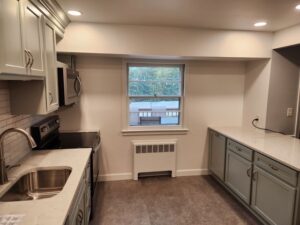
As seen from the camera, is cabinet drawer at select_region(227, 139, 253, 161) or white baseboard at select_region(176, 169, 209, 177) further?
white baseboard at select_region(176, 169, 209, 177)

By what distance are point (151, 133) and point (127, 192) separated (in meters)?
0.97

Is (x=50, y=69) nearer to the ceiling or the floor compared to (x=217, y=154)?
nearer to the ceiling

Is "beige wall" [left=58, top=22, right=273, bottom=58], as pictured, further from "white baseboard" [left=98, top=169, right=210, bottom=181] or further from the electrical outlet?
"white baseboard" [left=98, top=169, right=210, bottom=181]

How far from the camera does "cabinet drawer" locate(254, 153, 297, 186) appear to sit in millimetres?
1880

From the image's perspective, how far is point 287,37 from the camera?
276cm

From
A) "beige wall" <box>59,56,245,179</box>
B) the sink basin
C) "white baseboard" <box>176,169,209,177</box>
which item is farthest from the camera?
"white baseboard" <box>176,169,209,177</box>

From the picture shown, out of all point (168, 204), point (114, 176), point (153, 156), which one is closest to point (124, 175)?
point (114, 176)

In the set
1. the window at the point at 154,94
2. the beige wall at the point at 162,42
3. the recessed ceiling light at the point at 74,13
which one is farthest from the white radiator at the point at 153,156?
the recessed ceiling light at the point at 74,13

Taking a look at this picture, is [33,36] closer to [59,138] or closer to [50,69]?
[50,69]

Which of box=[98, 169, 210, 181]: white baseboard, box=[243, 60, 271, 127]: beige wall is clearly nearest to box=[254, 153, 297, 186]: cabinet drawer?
box=[243, 60, 271, 127]: beige wall

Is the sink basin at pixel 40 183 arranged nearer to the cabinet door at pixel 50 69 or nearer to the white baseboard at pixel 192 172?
the cabinet door at pixel 50 69

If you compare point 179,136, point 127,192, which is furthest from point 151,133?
point 127,192

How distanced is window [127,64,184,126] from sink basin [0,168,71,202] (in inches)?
68.6

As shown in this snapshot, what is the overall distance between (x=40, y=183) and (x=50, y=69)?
0.99m
